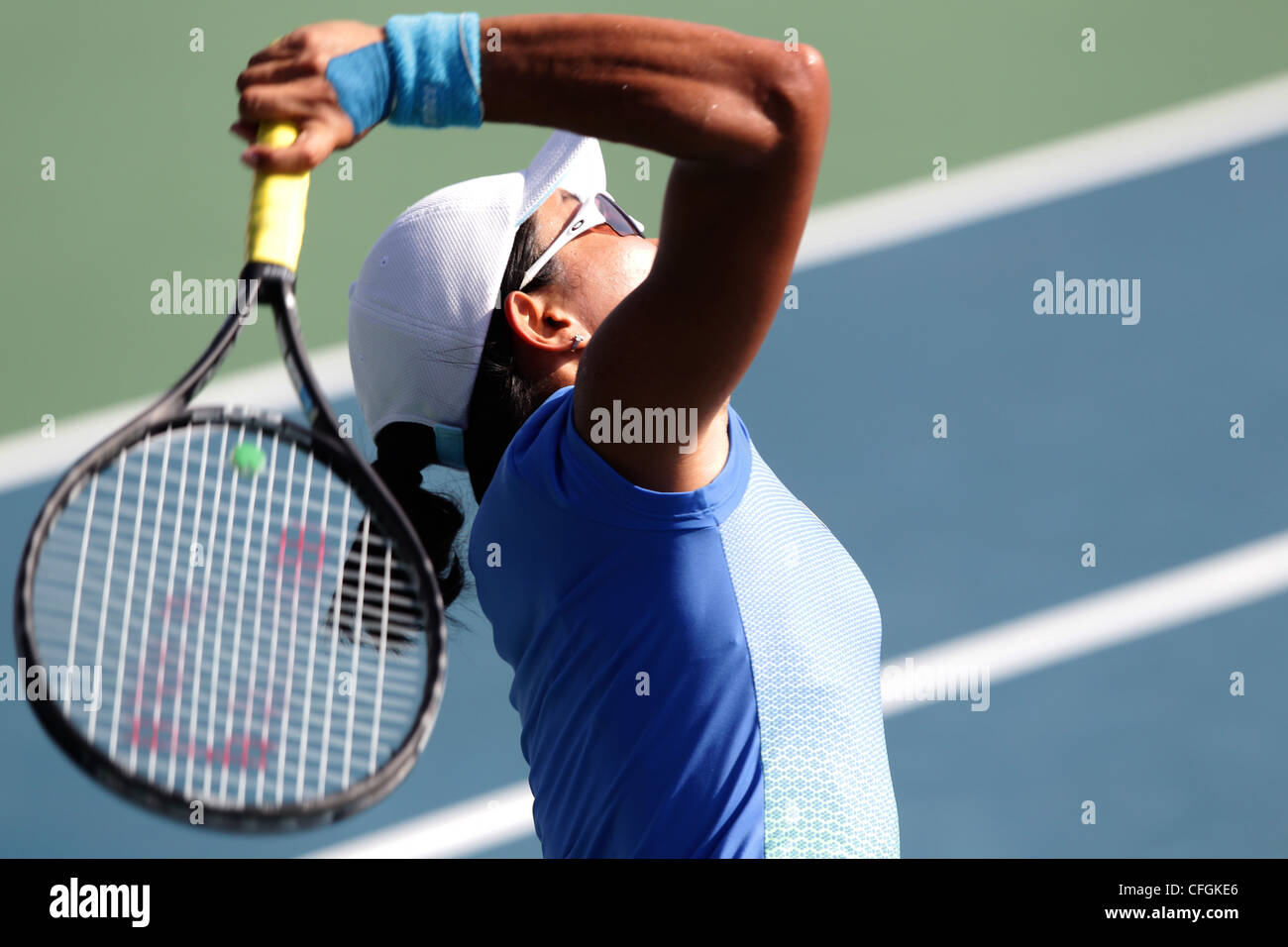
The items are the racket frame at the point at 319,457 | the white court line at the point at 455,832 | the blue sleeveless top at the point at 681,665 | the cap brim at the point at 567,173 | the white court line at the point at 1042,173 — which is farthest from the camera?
the white court line at the point at 1042,173

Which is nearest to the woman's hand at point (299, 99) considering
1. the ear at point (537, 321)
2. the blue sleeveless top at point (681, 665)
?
the blue sleeveless top at point (681, 665)

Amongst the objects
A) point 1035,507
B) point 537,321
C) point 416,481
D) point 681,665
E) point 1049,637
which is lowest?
point 1049,637

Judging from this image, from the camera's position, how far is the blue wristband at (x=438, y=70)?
1082 mm

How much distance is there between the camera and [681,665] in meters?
1.26

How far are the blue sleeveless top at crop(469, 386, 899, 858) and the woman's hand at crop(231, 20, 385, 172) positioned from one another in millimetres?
348

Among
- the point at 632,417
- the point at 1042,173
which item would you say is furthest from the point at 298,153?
the point at 1042,173

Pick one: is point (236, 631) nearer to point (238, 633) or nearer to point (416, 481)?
point (238, 633)

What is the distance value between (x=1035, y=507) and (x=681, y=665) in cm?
243

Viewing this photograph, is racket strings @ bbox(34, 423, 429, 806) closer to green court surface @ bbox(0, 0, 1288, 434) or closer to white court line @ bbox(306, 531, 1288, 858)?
white court line @ bbox(306, 531, 1288, 858)

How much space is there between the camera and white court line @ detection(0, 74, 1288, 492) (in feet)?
13.0

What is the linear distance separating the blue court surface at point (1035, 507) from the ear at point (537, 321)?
162 centimetres

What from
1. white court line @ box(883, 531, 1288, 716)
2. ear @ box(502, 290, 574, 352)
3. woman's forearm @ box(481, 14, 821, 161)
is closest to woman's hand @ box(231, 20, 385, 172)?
woman's forearm @ box(481, 14, 821, 161)

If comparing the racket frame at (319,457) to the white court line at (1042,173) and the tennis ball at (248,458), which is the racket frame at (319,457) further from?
the white court line at (1042,173)

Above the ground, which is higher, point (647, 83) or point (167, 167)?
point (167, 167)
